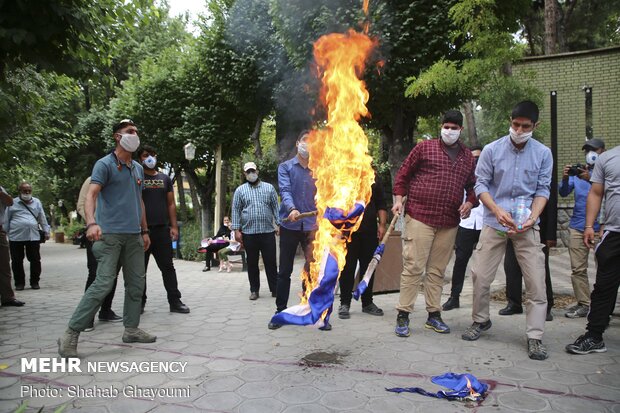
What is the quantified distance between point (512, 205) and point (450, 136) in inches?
38.5

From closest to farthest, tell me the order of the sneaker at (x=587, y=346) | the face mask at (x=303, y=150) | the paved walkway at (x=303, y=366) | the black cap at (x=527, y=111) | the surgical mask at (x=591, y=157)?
the paved walkway at (x=303, y=366), the sneaker at (x=587, y=346), the black cap at (x=527, y=111), the surgical mask at (x=591, y=157), the face mask at (x=303, y=150)

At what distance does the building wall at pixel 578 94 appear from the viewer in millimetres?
13766

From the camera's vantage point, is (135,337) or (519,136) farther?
(135,337)

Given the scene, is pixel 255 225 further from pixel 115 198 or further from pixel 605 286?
pixel 605 286

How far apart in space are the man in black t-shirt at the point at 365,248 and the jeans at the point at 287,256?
53 cm

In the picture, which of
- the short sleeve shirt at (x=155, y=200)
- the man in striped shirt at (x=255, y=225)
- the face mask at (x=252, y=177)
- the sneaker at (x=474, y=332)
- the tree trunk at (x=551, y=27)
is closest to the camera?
the sneaker at (x=474, y=332)

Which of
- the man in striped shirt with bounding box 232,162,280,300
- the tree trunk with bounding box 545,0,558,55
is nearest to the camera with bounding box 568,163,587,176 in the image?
the man in striped shirt with bounding box 232,162,280,300

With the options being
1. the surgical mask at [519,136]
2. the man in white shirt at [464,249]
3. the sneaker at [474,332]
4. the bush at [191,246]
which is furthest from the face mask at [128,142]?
the bush at [191,246]

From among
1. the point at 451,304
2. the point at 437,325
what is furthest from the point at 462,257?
the point at 437,325

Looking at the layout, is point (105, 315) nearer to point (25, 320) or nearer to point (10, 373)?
point (25, 320)

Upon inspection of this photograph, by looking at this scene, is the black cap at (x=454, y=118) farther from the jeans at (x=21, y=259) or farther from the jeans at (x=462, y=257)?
the jeans at (x=21, y=259)

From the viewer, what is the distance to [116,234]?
456 centimetres

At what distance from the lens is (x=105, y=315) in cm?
588

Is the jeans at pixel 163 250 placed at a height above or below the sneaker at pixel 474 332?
above
